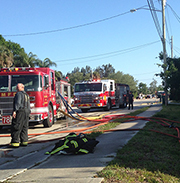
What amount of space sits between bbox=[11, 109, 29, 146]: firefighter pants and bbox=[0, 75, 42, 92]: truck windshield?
143 inches

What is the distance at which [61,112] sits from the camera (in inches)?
612

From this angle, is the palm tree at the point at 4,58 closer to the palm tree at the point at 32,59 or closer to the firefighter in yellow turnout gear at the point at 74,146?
the palm tree at the point at 32,59

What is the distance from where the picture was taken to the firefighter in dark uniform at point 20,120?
751cm

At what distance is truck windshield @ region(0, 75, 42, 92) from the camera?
11.4m

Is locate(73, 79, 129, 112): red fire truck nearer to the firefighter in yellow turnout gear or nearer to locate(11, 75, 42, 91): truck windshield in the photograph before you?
locate(11, 75, 42, 91): truck windshield

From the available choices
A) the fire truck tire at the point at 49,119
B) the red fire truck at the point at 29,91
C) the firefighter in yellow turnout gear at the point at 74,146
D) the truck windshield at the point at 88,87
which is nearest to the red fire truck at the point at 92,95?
the truck windshield at the point at 88,87

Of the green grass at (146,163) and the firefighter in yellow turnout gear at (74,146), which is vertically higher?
the firefighter in yellow turnout gear at (74,146)

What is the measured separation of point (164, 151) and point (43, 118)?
6.59 meters

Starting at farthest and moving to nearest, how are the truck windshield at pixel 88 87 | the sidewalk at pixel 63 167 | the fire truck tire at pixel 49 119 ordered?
the truck windshield at pixel 88 87, the fire truck tire at pixel 49 119, the sidewalk at pixel 63 167

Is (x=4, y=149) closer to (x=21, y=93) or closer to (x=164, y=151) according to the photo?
(x=21, y=93)

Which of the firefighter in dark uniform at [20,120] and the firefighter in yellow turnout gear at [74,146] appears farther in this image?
the firefighter in dark uniform at [20,120]

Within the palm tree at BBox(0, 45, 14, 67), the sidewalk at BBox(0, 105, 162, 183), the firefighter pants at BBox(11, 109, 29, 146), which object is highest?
the palm tree at BBox(0, 45, 14, 67)

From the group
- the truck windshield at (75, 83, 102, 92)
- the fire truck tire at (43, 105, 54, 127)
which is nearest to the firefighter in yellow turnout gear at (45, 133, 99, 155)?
the fire truck tire at (43, 105, 54, 127)

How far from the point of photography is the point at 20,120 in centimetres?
764
